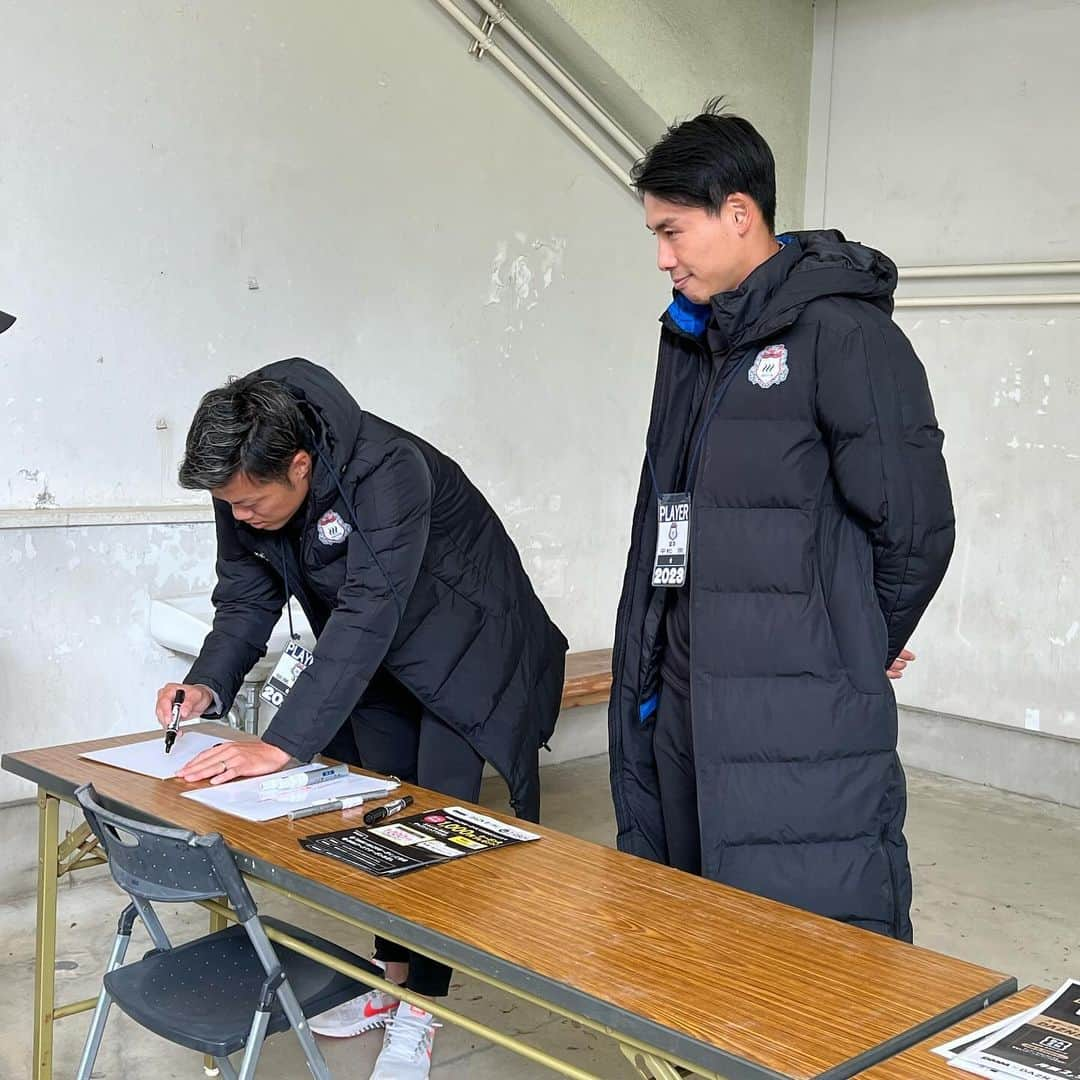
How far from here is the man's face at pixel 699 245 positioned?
2029 millimetres

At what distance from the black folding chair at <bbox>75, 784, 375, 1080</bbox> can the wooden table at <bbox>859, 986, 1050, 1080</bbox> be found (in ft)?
3.24

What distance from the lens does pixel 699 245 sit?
2.04 meters

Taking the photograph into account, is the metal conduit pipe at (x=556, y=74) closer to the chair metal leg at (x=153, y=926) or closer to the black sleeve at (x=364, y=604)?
the black sleeve at (x=364, y=604)

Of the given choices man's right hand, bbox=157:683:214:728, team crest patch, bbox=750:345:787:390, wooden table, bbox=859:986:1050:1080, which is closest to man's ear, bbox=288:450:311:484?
man's right hand, bbox=157:683:214:728

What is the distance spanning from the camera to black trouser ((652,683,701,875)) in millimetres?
2180

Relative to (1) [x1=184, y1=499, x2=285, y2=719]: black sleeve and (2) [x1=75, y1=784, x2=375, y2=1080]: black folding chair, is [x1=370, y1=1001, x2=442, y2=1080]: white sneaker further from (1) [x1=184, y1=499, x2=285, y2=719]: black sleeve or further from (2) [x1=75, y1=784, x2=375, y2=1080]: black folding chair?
(1) [x1=184, y1=499, x2=285, y2=719]: black sleeve

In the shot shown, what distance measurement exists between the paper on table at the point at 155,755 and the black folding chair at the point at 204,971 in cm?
18

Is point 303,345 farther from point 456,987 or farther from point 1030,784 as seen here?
point 1030,784

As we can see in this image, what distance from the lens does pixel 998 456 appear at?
17.9ft

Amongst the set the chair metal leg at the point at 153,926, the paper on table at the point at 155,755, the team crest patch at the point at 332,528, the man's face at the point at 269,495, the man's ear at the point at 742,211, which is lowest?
the chair metal leg at the point at 153,926

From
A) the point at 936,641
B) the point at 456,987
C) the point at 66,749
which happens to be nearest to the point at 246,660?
the point at 66,749

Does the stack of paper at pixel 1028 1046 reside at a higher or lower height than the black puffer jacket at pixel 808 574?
lower

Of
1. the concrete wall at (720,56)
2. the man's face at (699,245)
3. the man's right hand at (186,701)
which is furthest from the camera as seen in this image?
the concrete wall at (720,56)

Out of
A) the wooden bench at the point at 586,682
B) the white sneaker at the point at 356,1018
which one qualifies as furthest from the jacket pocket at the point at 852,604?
the wooden bench at the point at 586,682
